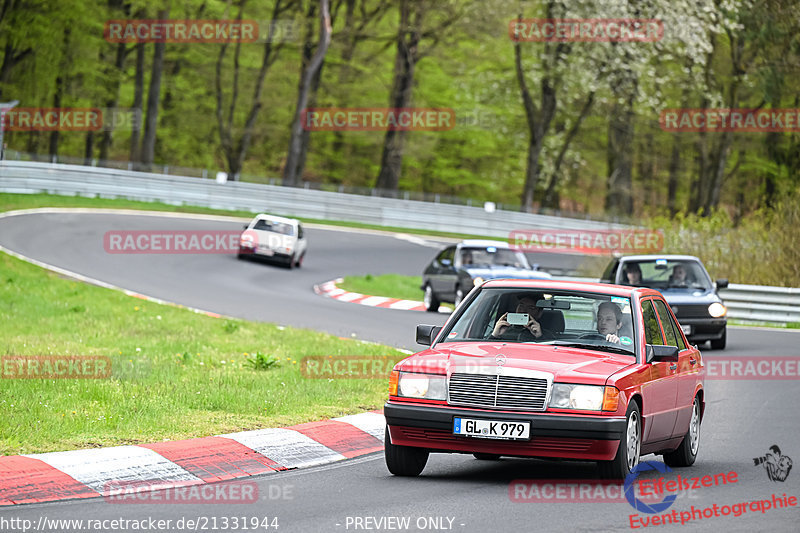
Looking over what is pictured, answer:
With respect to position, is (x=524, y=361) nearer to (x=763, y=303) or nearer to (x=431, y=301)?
(x=431, y=301)

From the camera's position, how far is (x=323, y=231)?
4700 cm

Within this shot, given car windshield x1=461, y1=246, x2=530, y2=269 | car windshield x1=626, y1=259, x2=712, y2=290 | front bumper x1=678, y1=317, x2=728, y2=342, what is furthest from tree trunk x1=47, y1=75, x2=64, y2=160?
front bumper x1=678, y1=317, x2=728, y2=342

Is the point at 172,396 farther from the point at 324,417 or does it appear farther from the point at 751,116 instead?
the point at 751,116

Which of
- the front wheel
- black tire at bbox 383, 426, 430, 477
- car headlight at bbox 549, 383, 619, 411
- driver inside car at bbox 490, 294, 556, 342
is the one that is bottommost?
the front wheel

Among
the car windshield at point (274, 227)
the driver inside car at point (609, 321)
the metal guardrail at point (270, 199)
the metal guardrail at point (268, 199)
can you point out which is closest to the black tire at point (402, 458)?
the driver inside car at point (609, 321)

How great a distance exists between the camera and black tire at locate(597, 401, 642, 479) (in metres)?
8.08

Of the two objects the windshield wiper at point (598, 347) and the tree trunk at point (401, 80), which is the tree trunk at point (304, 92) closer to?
the tree trunk at point (401, 80)

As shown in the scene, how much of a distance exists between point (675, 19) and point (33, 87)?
31.0 metres

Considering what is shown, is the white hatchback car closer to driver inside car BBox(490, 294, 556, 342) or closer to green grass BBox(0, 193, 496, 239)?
green grass BBox(0, 193, 496, 239)

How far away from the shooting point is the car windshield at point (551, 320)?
905 cm

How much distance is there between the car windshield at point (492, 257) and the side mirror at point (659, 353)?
16.2m

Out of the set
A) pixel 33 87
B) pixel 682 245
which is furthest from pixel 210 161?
pixel 682 245

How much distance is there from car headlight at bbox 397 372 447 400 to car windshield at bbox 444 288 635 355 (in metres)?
0.93

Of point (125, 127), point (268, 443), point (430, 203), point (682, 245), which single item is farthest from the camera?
point (125, 127)
